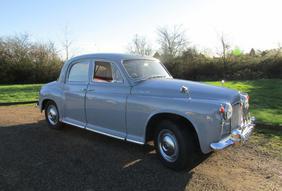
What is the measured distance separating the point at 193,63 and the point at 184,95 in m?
27.0

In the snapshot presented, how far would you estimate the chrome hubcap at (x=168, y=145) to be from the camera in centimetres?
474

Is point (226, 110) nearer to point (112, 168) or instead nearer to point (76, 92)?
point (112, 168)

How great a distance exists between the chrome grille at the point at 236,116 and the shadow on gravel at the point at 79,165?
A: 2.99 ft

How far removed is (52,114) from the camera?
755 cm

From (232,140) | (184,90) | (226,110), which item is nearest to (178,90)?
(184,90)

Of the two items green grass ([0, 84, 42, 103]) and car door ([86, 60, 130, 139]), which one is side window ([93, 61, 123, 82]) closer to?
car door ([86, 60, 130, 139])

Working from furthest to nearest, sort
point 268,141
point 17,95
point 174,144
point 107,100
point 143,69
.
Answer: point 17,95
point 268,141
point 143,69
point 107,100
point 174,144

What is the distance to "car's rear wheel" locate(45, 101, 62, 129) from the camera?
7.40 meters

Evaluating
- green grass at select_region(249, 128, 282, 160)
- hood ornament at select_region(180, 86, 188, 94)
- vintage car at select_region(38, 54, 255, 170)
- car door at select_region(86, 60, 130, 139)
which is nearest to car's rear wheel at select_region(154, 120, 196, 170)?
vintage car at select_region(38, 54, 255, 170)

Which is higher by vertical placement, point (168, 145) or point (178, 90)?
point (178, 90)

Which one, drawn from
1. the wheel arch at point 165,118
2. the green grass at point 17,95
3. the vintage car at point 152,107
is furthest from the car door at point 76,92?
the green grass at point 17,95

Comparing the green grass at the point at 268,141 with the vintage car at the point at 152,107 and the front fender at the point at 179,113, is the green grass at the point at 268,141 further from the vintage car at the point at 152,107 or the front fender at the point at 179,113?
the front fender at the point at 179,113

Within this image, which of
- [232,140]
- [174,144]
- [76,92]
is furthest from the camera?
[76,92]

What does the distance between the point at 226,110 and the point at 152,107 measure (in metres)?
1.24
